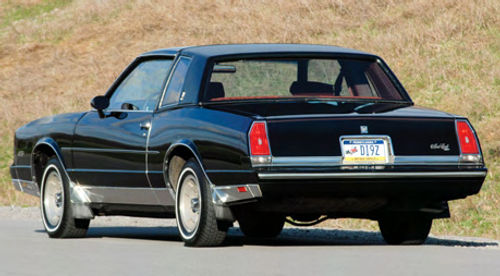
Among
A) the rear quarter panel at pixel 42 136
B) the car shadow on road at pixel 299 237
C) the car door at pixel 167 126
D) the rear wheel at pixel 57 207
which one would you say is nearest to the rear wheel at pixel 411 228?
the car shadow on road at pixel 299 237

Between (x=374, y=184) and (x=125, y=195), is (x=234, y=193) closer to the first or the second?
(x=374, y=184)

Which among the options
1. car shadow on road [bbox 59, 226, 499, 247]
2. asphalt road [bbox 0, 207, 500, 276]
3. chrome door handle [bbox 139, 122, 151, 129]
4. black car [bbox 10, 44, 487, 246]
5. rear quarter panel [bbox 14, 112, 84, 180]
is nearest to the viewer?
asphalt road [bbox 0, 207, 500, 276]

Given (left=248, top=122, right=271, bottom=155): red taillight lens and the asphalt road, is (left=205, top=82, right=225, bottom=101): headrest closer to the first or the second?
(left=248, top=122, right=271, bottom=155): red taillight lens

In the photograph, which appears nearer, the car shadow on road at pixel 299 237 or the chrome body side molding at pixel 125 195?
the chrome body side molding at pixel 125 195

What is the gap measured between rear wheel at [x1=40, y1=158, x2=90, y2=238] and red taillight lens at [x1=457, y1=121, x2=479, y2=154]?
3.89 m

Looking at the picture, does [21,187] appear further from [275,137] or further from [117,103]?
[275,137]

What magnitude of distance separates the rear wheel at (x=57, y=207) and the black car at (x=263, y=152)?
13 millimetres

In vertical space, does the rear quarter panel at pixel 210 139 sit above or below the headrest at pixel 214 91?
below

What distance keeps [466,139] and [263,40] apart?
21.1 m

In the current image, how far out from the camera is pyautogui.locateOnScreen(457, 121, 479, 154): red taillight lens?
9047 mm

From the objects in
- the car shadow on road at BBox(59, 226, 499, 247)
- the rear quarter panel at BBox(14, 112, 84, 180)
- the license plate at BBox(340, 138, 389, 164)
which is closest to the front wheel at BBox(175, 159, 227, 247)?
the car shadow on road at BBox(59, 226, 499, 247)

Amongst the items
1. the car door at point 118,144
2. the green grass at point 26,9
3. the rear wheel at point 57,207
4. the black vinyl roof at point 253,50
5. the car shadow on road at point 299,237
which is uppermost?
the black vinyl roof at point 253,50

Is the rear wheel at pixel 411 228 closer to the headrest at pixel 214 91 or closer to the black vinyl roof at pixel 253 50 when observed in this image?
the black vinyl roof at pixel 253 50

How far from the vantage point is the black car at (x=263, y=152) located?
861cm
